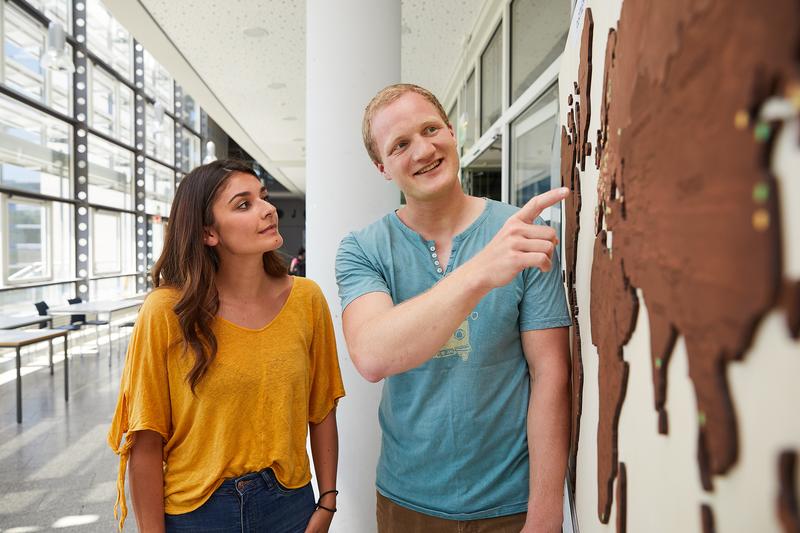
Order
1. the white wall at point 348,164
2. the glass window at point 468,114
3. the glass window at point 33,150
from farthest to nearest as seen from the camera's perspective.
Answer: the glass window at point 33,150
the glass window at point 468,114
the white wall at point 348,164

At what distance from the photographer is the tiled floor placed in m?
2.85

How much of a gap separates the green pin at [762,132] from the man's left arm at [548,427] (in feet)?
2.47

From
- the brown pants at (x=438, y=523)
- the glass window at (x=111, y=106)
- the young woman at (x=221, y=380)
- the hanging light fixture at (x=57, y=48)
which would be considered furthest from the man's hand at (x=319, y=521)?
the glass window at (x=111, y=106)

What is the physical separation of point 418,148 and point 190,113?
620 inches

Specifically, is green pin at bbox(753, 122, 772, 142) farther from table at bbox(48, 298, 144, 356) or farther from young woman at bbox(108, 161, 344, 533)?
table at bbox(48, 298, 144, 356)

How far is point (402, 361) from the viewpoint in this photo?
2.74 feet

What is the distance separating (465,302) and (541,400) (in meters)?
0.33

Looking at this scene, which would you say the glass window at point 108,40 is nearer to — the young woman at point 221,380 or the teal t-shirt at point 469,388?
the young woman at point 221,380

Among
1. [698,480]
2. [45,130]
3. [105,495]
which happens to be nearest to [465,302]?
[698,480]

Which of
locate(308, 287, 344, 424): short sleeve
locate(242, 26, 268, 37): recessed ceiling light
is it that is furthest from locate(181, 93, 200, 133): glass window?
locate(308, 287, 344, 424): short sleeve

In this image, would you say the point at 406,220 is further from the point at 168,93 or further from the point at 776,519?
the point at 168,93

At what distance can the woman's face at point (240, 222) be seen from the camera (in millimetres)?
1376

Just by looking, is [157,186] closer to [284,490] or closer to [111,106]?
[111,106]

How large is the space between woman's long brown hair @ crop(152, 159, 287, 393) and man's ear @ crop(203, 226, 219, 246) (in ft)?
0.04
